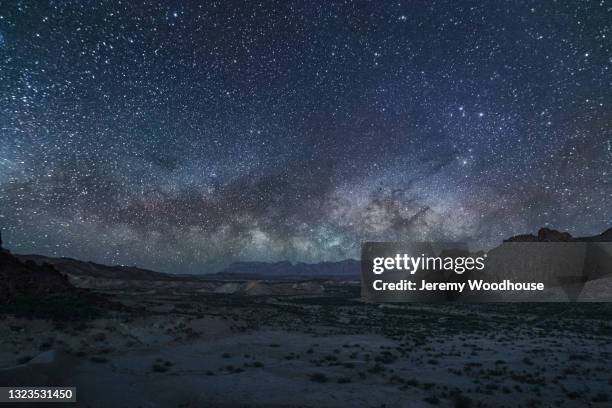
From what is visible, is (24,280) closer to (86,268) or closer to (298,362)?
(298,362)

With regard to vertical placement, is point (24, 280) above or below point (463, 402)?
above

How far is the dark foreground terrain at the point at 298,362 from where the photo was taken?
15.7m

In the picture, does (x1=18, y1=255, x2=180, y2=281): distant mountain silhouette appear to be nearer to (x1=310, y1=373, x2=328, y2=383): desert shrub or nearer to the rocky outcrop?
the rocky outcrop

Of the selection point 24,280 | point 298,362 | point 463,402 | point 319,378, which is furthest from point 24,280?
point 463,402

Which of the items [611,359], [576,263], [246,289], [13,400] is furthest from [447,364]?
[246,289]

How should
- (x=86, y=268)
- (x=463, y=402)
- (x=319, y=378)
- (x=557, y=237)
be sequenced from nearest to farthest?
(x=463, y=402) < (x=319, y=378) < (x=557, y=237) < (x=86, y=268)

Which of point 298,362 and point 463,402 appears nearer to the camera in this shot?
point 463,402

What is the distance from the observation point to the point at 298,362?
2362 cm

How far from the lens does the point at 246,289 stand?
116938 millimetres

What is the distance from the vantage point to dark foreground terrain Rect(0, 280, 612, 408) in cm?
1566

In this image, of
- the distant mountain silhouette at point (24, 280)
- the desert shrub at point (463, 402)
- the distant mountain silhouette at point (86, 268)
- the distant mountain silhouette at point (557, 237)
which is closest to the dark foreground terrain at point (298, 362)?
the desert shrub at point (463, 402)

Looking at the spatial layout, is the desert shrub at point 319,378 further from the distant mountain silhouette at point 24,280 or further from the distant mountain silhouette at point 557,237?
the distant mountain silhouette at point 557,237

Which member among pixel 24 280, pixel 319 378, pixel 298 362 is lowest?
pixel 298 362

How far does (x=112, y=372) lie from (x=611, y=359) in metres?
31.1
